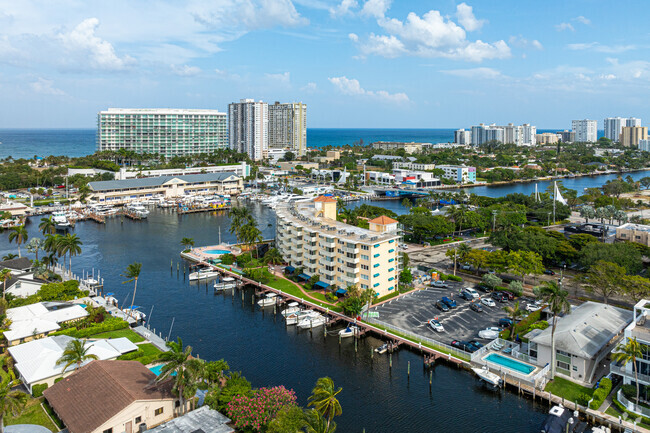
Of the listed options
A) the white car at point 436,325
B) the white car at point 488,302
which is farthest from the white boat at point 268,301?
the white car at point 488,302

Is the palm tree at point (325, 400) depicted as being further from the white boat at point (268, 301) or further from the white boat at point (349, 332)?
the white boat at point (268, 301)

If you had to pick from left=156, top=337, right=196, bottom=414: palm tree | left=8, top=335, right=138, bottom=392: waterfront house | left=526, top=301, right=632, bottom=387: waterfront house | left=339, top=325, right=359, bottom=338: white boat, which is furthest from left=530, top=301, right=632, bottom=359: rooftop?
left=8, top=335, right=138, bottom=392: waterfront house

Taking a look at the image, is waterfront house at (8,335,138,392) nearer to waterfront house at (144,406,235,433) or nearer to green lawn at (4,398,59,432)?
green lawn at (4,398,59,432)

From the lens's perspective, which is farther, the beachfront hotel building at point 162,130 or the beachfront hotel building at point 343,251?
the beachfront hotel building at point 162,130

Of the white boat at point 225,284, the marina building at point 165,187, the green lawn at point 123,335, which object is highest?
the marina building at point 165,187

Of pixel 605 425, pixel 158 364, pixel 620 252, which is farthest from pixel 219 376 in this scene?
pixel 620 252

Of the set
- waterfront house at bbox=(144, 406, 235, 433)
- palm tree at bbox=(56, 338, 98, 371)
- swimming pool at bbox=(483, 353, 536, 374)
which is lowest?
swimming pool at bbox=(483, 353, 536, 374)

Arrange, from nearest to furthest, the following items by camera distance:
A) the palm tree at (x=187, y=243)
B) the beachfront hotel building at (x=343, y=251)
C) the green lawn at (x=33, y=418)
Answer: the green lawn at (x=33, y=418), the beachfront hotel building at (x=343, y=251), the palm tree at (x=187, y=243)

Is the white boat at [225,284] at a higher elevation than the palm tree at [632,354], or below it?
below
